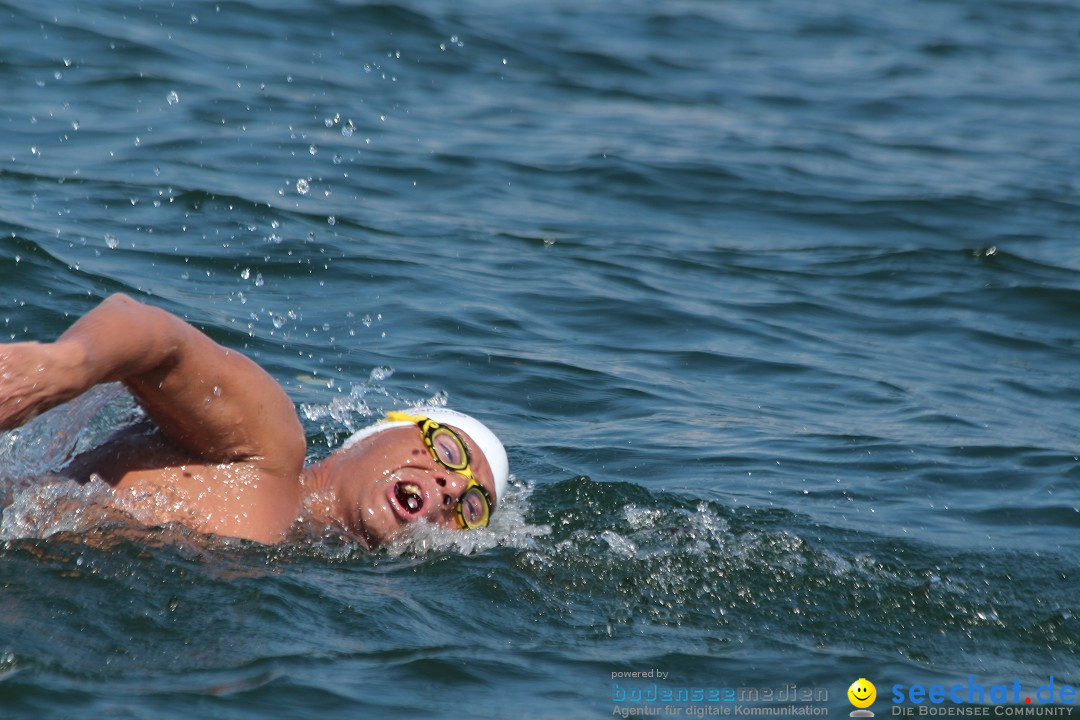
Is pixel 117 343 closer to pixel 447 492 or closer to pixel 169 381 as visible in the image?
pixel 169 381

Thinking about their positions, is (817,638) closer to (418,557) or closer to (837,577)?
(837,577)

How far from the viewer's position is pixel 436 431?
6.12 metres

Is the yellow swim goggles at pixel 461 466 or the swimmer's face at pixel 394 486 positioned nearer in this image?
the swimmer's face at pixel 394 486

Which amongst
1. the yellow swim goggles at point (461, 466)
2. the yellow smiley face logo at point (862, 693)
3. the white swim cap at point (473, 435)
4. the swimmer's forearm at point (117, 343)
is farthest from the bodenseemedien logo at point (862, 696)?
the swimmer's forearm at point (117, 343)

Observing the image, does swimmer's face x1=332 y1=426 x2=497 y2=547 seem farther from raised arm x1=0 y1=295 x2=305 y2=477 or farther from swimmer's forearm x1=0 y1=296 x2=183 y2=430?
swimmer's forearm x1=0 y1=296 x2=183 y2=430

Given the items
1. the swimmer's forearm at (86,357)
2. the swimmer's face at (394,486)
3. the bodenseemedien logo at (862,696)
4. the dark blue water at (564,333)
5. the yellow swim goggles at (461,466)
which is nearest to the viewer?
the swimmer's forearm at (86,357)

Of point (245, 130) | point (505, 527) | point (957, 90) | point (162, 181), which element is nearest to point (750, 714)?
point (505, 527)

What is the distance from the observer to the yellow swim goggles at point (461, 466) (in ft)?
19.7

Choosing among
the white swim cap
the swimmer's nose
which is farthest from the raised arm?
the white swim cap

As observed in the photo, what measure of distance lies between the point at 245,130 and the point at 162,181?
1.85 m

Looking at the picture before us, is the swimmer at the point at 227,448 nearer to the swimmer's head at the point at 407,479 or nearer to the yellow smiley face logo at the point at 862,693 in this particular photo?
the swimmer's head at the point at 407,479

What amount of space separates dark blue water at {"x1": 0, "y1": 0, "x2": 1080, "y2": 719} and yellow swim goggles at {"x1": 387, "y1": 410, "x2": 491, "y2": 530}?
4.8 inches

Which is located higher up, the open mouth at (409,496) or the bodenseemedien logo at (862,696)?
the open mouth at (409,496)

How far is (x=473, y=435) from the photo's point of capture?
6324 mm
